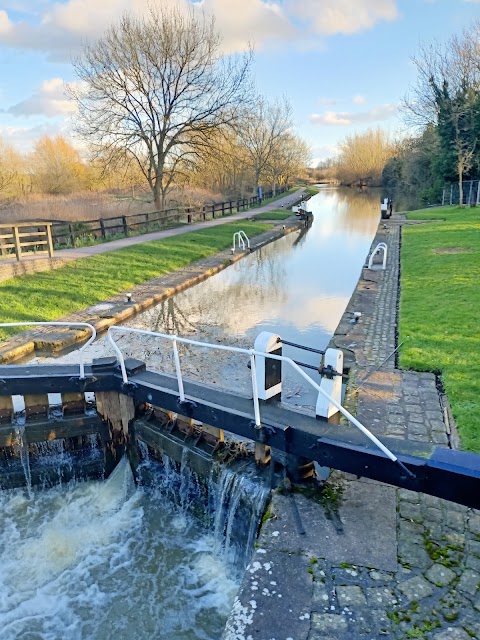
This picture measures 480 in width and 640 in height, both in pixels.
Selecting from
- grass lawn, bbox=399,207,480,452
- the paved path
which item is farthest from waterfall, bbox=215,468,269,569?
the paved path

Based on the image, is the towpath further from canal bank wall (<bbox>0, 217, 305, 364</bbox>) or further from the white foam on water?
the white foam on water

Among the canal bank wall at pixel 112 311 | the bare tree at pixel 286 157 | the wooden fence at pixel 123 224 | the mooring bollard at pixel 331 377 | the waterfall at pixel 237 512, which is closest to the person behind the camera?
the mooring bollard at pixel 331 377

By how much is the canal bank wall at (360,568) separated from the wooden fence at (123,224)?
17740 mm

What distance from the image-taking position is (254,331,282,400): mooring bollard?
14.1 feet

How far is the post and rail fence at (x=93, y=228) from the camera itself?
16047mm

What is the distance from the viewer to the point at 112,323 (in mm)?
10469

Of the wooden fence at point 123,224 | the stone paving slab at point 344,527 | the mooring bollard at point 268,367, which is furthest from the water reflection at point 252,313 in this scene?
the wooden fence at point 123,224

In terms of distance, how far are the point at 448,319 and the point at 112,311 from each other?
739cm

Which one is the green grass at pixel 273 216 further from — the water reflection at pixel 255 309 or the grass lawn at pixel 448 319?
the grass lawn at pixel 448 319

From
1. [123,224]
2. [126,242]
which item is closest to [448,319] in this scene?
[126,242]

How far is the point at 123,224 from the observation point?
2308cm

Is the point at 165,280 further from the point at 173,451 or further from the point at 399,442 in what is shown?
the point at 399,442

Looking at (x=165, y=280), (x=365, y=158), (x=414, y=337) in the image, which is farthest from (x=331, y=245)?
(x=365, y=158)

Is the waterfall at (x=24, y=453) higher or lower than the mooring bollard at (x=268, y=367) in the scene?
lower
